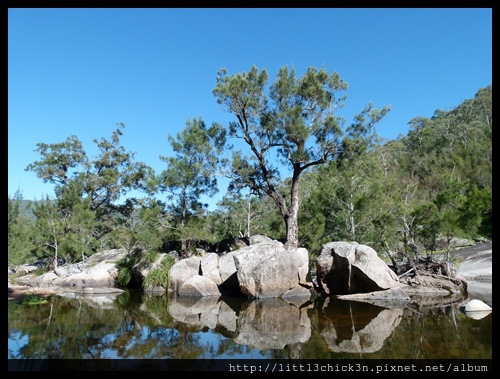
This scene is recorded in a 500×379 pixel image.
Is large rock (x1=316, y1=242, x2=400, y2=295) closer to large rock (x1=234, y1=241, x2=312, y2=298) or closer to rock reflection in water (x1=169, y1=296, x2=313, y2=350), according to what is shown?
large rock (x1=234, y1=241, x2=312, y2=298)

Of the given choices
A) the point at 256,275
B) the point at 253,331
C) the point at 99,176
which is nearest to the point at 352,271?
the point at 256,275

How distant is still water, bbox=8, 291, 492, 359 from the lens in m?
6.70

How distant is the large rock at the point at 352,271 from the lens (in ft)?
42.5

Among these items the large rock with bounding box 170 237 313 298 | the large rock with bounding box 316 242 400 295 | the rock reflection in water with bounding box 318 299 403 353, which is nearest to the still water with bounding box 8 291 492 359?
the rock reflection in water with bounding box 318 299 403 353

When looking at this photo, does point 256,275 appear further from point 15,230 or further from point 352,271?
point 15,230

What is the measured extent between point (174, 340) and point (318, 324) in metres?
3.77

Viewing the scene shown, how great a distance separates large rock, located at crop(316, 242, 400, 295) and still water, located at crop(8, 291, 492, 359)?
1.28m

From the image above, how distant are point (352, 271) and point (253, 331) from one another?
6116mm

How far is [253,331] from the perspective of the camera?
8.64 meters

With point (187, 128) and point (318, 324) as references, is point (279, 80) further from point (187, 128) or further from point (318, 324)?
point (318, 324)

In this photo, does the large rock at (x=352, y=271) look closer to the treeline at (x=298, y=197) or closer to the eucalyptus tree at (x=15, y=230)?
the treeline at (x=298, y=197)

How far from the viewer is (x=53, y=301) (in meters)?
13.0

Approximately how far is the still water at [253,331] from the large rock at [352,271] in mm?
1276

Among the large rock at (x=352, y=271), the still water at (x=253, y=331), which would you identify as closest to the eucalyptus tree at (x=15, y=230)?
the still water at (x=253, y=331)
